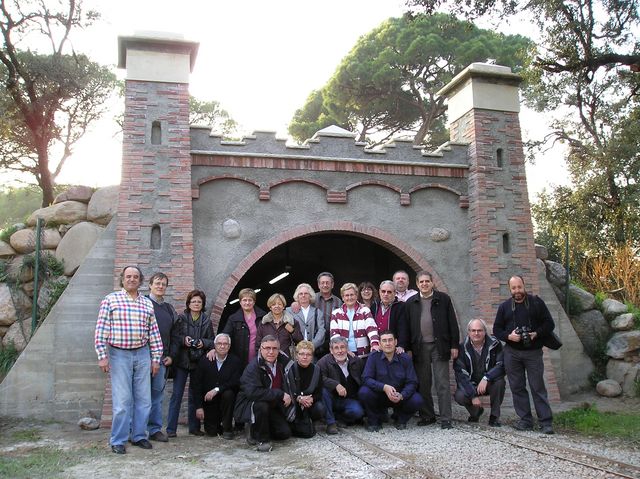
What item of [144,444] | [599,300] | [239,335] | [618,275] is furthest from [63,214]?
[618,275]

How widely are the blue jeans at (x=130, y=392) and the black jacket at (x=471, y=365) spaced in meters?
3.67

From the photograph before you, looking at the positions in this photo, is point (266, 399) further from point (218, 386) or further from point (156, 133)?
point (156, 133)

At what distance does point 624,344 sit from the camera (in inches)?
434

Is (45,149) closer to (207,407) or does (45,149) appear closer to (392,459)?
(207,407)

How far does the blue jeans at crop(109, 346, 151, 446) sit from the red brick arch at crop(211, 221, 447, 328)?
2888 millimetres

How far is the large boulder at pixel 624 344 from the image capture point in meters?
10.9

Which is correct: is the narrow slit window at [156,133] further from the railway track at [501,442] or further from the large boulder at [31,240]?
the railway track at [501,442]

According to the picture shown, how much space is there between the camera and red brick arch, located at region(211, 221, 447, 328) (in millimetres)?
9727

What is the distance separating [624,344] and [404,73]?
1553 cm

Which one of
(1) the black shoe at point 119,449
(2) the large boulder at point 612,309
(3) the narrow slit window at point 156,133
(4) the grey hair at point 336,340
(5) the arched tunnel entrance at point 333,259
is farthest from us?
(5) the arched tunnel entrance at point 333,259

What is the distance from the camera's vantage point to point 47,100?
17281mm

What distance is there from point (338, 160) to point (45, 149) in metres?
9.84

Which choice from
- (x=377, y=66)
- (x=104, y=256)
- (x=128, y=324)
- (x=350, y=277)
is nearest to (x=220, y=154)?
(x=104, y=256)

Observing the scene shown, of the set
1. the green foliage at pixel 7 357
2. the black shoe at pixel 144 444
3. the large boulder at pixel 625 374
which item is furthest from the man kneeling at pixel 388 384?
the green foliage at pixel 7 357
